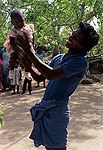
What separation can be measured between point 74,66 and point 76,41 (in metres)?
0.21

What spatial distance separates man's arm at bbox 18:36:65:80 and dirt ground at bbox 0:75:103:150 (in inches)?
98.3

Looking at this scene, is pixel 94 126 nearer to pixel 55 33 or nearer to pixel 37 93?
pixel 37 93

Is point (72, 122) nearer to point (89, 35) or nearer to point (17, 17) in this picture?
point (89, 35)

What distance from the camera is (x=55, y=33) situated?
31.1 feet

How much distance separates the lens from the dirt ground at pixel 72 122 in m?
4.46

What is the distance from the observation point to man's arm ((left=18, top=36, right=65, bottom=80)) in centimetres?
195

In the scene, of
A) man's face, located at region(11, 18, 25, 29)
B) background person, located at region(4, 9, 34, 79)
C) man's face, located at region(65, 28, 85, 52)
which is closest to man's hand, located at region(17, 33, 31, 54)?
background person, located at region(4, 9, 34, 79)

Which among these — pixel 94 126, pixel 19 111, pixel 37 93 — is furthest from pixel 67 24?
pixel 94 126

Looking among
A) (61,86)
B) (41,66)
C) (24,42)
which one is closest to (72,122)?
(61,86)

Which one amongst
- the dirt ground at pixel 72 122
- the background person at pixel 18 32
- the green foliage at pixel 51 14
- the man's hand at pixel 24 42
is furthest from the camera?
the green foliage at pixel 51 14

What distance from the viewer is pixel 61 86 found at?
7.47ft

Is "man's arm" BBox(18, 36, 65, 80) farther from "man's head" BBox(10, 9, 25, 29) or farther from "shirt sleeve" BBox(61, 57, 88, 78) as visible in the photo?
"man's head" BBox(10, 9, 25, 29)

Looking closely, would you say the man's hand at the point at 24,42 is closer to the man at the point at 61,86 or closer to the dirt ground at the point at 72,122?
the man at the point at 61,86

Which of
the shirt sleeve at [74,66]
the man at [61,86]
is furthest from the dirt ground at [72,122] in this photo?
the shirt sleeve at [74,66]
